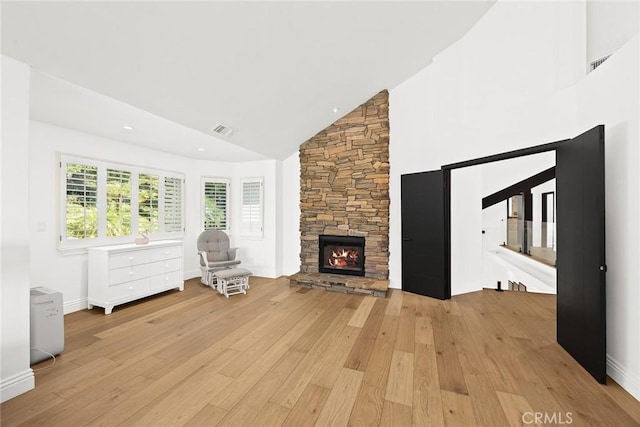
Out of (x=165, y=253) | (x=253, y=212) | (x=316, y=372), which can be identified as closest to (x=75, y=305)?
(x=165, y=253)

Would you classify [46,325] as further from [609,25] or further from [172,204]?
[609,25]

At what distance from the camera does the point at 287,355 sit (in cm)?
251

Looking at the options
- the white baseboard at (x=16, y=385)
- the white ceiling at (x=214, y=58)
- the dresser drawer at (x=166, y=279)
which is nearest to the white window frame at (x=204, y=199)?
the white ceiling at (x=214, y=58)

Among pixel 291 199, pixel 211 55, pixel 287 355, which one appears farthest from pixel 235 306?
pixel 211 55

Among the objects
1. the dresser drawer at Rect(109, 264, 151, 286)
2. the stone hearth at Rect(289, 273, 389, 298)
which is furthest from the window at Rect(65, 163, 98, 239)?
the stone hearth at Rect(289, 273, 389, 298)

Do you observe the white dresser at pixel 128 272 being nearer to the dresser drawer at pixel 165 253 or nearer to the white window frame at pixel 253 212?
the dresser drawer at pixel 165 253

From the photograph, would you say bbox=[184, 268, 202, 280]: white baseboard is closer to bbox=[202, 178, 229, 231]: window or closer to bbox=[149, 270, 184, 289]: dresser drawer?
bbox=[149, 270, 184, 289]: dresser drawer

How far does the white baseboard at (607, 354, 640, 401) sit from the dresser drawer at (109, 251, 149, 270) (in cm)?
555

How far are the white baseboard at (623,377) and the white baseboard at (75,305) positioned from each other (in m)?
Answer: 6.05

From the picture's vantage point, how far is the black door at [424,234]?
4.11m

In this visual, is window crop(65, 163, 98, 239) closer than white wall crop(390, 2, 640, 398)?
No

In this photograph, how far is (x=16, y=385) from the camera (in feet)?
6.39

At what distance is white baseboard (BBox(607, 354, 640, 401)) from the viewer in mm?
1910

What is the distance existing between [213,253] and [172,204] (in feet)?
4.26
